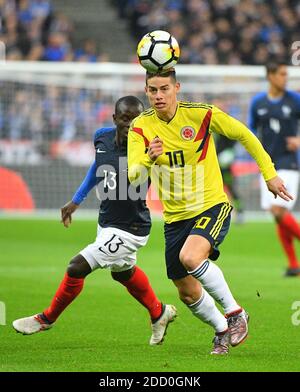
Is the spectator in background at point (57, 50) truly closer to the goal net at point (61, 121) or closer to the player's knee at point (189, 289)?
the goal net at point (61, 121)

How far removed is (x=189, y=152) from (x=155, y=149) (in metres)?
0.68

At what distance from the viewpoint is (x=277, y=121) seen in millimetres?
12953

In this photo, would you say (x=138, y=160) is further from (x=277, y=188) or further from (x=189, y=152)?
(x=277, y=188)

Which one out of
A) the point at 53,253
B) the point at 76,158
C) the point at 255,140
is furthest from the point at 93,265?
the point at 76,158

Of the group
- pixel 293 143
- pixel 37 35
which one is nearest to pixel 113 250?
pixel 293 143

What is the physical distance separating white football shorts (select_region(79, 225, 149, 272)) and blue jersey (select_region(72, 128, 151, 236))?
7 centimetres

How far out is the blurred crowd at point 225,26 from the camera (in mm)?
26141

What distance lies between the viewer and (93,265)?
26.5 ft

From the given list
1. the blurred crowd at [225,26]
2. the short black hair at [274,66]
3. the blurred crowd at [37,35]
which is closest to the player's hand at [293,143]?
the short black hair at [274,66]

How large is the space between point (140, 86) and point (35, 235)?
4.89 meters

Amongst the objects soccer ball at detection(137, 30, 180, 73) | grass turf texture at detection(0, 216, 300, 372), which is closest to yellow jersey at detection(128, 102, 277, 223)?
soccer ball at detection(137, 30, 180, 73)

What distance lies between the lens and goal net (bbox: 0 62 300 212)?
2056cm

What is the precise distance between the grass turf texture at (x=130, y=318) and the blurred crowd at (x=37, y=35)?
9108 mm
